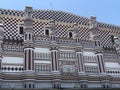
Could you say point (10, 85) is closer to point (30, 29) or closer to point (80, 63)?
point (30, 29)

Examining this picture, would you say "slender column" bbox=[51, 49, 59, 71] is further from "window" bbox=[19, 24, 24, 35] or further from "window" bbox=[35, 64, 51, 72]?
"window" bbox=[19, 24, 24, 35]

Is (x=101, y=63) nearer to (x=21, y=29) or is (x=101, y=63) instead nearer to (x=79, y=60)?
(x=79, y=60)

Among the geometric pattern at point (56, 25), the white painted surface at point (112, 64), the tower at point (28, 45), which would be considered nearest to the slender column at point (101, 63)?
Result: the white painted surface at point (112, 64)

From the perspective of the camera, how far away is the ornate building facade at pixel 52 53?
2467 centimetres

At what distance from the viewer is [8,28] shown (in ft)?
92.0

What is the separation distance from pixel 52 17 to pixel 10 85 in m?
12.9

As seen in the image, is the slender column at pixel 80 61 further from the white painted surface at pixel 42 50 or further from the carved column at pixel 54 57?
the white painted surface at pixel 42 50

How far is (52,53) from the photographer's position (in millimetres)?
26703

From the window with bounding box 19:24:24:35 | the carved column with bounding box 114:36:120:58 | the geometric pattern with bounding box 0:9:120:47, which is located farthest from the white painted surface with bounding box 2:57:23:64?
the carved column with bounding box 114:36:120:58

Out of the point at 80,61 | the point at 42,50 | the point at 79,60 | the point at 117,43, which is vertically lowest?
the point at 80,61

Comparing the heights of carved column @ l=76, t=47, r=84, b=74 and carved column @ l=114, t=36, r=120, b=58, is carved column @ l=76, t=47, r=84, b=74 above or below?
below

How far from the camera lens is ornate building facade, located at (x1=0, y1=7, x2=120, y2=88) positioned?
24.7 m

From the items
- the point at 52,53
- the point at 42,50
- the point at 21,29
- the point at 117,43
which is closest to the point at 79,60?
the point at 52,53

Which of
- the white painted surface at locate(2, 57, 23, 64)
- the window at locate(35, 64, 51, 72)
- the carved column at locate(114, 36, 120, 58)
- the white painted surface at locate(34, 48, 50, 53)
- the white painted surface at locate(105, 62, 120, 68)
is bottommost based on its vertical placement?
the window at locate(35, 64, 51, 72)
